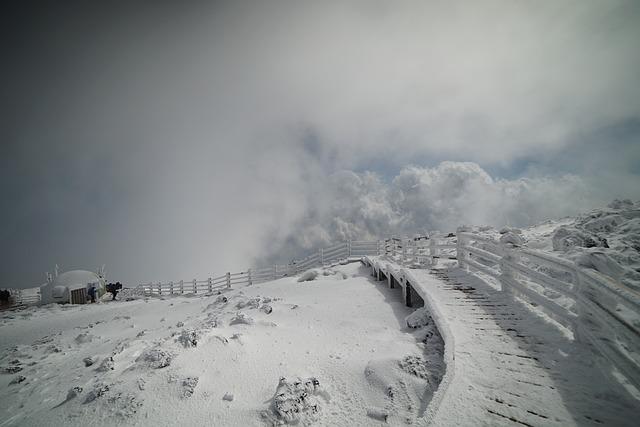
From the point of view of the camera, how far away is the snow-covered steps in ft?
9.18

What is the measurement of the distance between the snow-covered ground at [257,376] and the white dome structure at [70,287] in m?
25.4

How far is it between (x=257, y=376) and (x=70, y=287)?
1386 inches

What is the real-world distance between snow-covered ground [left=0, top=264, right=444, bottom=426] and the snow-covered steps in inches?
28.9

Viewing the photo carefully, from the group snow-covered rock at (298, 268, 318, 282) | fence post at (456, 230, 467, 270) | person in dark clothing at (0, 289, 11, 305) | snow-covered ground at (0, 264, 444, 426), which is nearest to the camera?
snow-covered ground at (0, 264, 444, 426)

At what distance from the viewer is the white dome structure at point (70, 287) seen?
27828 millimetres

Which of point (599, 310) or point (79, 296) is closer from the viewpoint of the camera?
point (599, 310)

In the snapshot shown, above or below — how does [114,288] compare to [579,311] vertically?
below

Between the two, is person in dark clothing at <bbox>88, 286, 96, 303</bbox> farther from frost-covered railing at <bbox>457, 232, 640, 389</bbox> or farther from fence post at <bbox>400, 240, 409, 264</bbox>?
frost-covered railing at <bbox>457, 232, 640, 389</bbox>

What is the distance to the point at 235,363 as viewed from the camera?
532 centimetres

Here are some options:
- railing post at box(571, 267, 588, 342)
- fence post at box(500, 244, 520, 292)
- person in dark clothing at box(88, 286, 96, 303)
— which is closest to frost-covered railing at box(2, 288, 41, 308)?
person in dark clothing at box(88, 286, 96, 303)

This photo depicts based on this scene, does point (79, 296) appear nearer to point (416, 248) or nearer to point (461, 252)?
point (416, 248)

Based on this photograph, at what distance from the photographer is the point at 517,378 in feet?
11.2

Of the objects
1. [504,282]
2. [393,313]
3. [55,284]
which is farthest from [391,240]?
[55,284]

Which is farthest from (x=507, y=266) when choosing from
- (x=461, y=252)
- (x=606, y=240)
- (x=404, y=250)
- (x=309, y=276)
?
(x=309, y=276)
